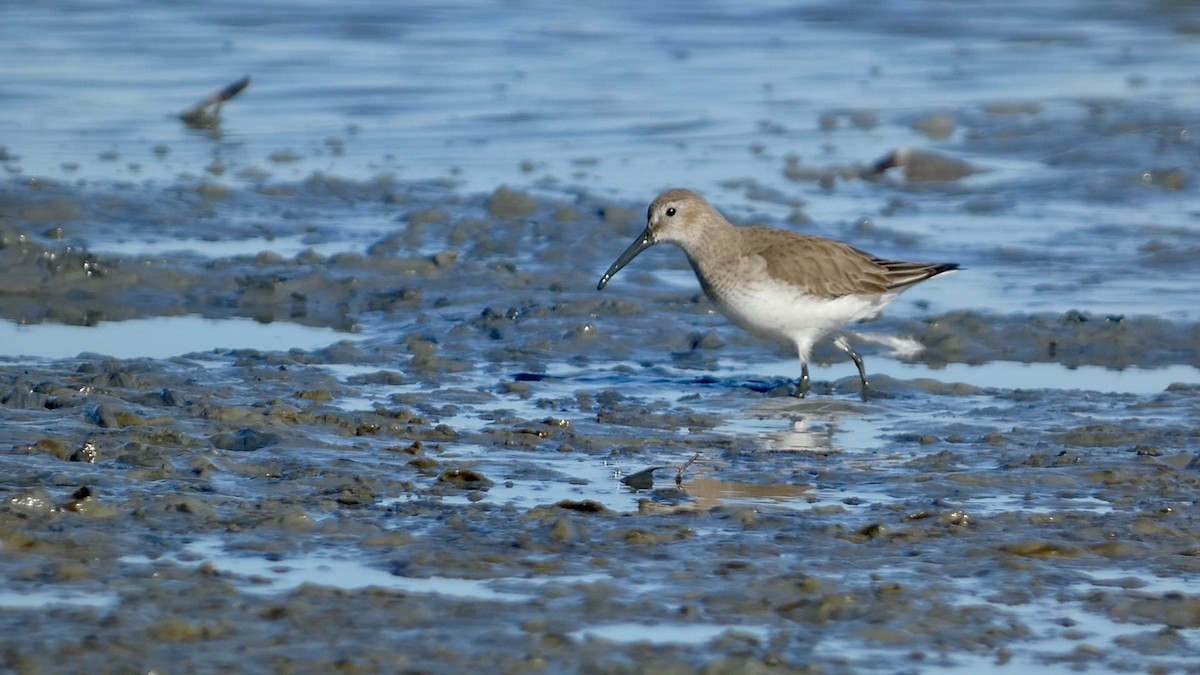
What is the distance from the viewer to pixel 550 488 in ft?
21.6

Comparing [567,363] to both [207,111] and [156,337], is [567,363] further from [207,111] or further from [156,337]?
[207,111]

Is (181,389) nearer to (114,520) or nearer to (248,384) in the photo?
(248,384)

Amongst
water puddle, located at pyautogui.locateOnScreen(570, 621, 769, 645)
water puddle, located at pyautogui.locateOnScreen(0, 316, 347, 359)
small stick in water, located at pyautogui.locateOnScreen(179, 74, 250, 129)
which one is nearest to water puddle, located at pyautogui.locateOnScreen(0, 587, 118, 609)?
water puddle, located at pyautogui.locateOnScreen(570, 621, 769, 645)

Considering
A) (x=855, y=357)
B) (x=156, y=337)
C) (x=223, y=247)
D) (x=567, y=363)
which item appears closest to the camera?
(x=855, y=357)

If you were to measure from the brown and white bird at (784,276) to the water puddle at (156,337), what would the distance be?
1.99 m

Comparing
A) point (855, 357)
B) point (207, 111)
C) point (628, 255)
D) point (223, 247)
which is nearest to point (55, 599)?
point (855, 357)

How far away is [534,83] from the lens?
1766 cm

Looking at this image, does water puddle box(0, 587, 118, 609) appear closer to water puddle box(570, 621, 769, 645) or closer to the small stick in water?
water puddle box(570, 621, 769, 645)

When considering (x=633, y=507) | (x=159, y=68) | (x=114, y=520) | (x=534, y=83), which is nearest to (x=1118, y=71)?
(x=534, y=83)

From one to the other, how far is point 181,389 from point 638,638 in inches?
141

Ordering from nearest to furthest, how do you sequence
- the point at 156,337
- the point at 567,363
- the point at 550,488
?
the point at 550,488 < the point at 567,363 < the point at 156,337

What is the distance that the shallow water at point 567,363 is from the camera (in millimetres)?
5160

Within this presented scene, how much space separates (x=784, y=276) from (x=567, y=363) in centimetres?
119

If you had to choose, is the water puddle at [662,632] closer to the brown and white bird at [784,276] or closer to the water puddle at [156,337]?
the brown and white bird at [784,276]
